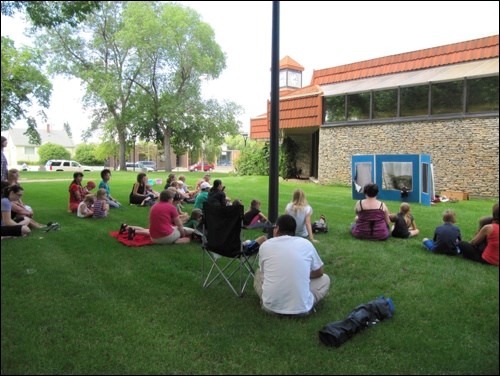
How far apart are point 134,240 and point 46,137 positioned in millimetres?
3043

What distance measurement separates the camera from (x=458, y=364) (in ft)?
9.17

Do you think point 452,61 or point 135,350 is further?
point 452,61

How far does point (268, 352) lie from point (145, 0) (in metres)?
2.67

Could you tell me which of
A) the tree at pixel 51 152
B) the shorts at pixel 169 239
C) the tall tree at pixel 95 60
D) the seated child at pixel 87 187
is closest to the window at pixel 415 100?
the tall tree at pixel 95 60

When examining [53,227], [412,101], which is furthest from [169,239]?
[412,101]

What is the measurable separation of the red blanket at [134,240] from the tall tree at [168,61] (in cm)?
188

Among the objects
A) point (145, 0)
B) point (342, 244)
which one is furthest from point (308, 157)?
point (145, 0)

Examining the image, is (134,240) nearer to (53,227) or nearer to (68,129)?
(53,227)

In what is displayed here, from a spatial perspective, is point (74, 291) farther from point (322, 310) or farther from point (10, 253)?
point (322, 310)

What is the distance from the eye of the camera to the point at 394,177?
1141cm

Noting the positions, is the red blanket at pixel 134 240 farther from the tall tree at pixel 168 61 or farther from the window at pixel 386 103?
the window at pixel 386 103

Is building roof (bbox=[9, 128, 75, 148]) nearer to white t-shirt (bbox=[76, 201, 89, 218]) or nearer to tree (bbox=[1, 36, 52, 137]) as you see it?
tree (bbox=[1, 36, 52, 137])

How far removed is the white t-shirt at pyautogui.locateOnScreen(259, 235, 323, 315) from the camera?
3557 mm

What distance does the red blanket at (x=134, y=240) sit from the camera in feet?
20.5
